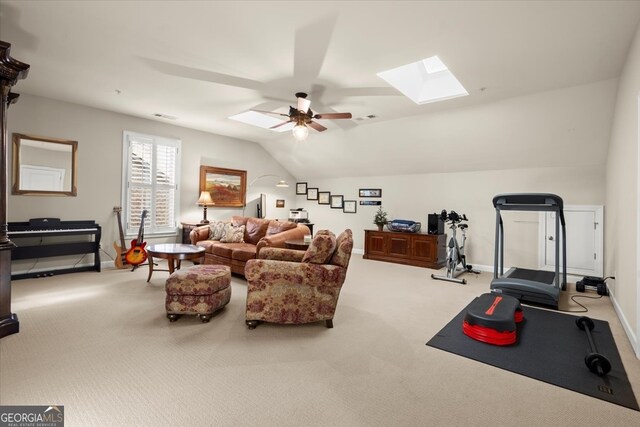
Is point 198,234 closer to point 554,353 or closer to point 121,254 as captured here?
point 121,254

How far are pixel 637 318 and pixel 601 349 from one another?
0.39m

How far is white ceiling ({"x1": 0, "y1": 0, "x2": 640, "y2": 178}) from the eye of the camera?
260 centimetres

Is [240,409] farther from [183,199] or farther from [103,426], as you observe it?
[183,199]

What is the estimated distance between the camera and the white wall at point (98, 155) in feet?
15.7

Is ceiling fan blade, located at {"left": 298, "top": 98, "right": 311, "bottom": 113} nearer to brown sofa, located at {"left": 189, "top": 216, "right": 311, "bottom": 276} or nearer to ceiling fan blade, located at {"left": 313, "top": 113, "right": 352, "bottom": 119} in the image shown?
ceiling fan blade, located at {"left": 313, "top": 113, "right": 352, "bottom": 119}

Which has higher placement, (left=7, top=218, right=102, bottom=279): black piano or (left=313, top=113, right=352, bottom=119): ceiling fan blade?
(left=313, top=113, right=352, bottom=119): ceiling fan blade

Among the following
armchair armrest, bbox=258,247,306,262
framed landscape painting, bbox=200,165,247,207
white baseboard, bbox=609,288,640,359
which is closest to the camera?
white baseboard, bbox=609,288,640,359

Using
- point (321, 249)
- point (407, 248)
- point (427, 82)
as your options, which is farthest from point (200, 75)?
point (407, 248)

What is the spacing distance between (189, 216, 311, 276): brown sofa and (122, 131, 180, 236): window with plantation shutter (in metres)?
1.11

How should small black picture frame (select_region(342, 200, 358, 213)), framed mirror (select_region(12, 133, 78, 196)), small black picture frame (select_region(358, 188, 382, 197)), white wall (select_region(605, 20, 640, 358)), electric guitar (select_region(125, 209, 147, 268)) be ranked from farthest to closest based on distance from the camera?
small black picture frame (select_region(342, 200, 358, 213))
small black picture frame (select_region(358, 188, 382, 197))
electric guitar (select_region(125, 209, 147, 268))
framed mirror (select_region(12, 133, 78, 196))
white wall (select_region(605, 20, 640, 358))

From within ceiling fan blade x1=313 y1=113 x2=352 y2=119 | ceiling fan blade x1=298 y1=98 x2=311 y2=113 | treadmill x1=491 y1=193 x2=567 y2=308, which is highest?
ceiling fan blade x1=298 y1=98 x2=311 y2=113

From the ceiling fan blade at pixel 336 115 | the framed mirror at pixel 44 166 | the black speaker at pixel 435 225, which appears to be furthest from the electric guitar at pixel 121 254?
the black speaker at pixel 435 225

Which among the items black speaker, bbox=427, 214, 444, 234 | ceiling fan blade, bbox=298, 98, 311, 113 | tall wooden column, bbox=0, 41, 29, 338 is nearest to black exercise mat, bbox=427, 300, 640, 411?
black speaker, bbox=427, 214, 444, 234
